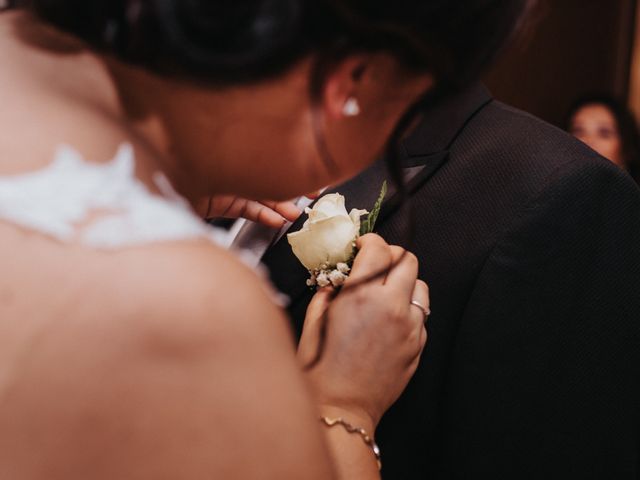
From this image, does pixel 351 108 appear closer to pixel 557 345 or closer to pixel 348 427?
pixel 348 427

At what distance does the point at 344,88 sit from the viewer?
632mm

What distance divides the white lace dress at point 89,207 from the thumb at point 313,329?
1.29 ft

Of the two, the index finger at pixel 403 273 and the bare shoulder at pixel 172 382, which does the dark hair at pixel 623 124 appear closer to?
the index finger at pixel 403 273

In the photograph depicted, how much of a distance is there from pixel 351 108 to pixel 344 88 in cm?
3

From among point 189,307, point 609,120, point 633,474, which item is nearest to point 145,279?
point 189,307

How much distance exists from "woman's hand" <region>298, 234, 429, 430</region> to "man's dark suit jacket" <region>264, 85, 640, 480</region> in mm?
166

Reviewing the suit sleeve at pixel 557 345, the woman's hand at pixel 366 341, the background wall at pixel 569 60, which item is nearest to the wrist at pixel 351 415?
the woman's hand at pixel 366 341

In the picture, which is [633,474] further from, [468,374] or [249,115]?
[249,115]

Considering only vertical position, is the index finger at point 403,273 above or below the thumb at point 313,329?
above

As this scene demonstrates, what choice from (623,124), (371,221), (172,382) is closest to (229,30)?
(172,382)

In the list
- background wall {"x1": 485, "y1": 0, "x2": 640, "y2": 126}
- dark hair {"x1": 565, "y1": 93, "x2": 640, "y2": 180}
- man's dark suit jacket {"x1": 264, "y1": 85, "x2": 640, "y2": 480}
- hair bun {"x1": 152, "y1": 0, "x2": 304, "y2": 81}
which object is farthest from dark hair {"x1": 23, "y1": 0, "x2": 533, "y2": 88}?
dark hair {"x1": 565, "y1": 93, "x2": 640, "y2": 180}

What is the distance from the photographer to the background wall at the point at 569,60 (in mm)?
3586

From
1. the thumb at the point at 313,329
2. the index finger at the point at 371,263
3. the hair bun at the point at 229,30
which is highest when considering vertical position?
the hair bun at the point at 229,30

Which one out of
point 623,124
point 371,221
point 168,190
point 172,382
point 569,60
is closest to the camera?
point 172,382
